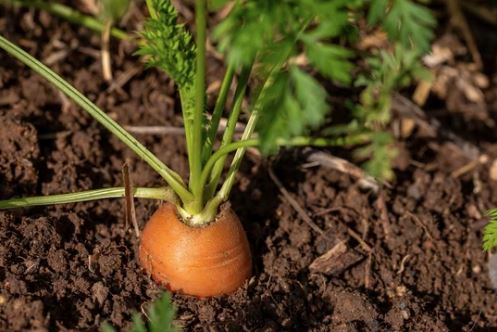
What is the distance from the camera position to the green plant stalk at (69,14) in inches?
105

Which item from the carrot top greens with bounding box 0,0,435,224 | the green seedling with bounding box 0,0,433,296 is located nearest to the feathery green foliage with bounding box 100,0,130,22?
the carrot top greens with bounding box 0,0,435,224

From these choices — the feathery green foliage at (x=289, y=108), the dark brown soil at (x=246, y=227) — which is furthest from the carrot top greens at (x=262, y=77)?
the dark brown soil at (x=246, y=227)

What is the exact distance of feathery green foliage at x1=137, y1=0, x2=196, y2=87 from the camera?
190 centimetres

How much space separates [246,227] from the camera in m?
2.25

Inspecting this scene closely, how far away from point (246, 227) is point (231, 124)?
0.41 metres

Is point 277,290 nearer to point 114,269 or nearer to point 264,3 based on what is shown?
point 114,269

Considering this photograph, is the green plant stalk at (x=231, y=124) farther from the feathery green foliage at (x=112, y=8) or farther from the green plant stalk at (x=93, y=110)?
the feathery green foliage at (x=112, y=8)

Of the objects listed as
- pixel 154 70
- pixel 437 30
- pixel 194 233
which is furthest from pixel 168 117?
pixel 437 30

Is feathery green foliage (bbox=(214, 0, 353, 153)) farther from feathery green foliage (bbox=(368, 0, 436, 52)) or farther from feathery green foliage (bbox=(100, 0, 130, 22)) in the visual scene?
feathery green foliage (bbox=(100, 0, 130, 22))

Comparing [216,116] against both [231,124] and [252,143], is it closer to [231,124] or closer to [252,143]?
[231,124]

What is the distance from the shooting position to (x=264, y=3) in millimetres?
1589

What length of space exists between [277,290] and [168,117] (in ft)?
2.55

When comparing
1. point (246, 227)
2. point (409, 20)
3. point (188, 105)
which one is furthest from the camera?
point (246, 227)

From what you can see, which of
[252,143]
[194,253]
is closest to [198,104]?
[252,143]
